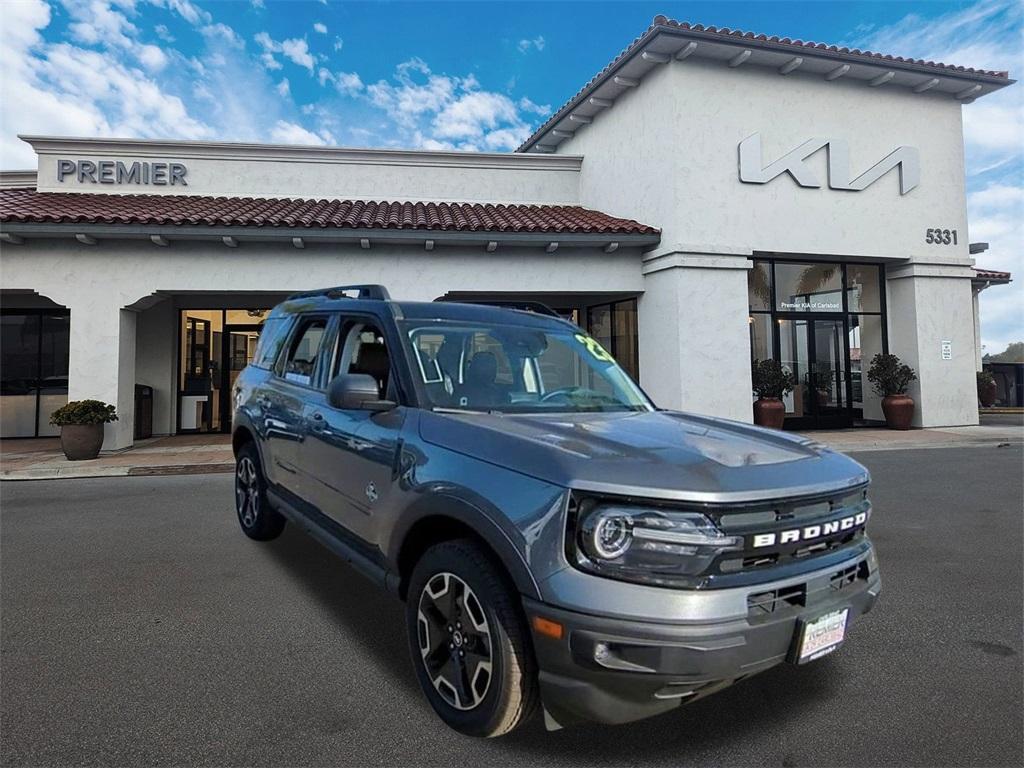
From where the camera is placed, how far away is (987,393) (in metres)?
20.4

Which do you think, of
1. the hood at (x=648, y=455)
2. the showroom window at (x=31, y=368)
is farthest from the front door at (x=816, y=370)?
the showroom window at (x=31, y=368)

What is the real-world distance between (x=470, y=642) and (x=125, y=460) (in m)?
9.75

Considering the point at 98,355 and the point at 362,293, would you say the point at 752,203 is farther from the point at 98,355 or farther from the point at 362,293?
the point at 98,355

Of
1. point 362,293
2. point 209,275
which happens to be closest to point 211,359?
point 209,275

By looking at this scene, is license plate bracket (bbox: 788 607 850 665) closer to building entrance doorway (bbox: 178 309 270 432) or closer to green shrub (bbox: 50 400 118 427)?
green shrub (bbox: 50 400 118 427)

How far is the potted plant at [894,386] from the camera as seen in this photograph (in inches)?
550

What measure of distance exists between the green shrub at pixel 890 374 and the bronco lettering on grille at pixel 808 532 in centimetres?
1368

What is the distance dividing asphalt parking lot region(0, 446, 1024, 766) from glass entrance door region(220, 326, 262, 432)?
31.5 ft

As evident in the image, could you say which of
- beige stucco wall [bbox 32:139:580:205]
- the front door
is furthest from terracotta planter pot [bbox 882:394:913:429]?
beige stucco wall [bbox 32:139:580:205]

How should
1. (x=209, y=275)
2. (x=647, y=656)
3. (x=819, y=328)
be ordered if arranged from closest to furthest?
(x=647, y=656) < (x=209, y=275) < (x=819, y=328)

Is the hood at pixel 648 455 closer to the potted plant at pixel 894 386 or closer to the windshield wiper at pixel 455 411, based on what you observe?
the windshield wiper at pixel 455 411

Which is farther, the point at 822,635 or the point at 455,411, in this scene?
→ the point at 455,411

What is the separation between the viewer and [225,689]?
9.57 ft

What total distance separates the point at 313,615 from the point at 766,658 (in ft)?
9.00
